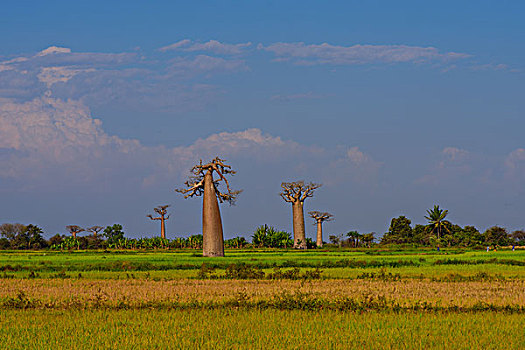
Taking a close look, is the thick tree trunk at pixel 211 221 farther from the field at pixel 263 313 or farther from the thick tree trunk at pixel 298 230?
the thick tree trunk at pixel 298 230

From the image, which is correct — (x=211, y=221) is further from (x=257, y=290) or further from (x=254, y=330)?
(x=254, y=330)

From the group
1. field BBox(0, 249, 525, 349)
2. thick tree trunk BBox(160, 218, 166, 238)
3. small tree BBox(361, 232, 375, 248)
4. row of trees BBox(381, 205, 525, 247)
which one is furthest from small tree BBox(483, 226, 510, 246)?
field BBox(0, 249, 525, 349)

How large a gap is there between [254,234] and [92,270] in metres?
53.4

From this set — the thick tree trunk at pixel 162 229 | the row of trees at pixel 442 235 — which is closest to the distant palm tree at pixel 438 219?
the row of trees at pixel 442 235

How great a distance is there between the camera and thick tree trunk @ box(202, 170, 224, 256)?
164ft

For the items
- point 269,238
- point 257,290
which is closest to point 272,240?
point 269,238

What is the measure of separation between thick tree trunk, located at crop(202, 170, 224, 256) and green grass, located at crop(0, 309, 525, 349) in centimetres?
3341

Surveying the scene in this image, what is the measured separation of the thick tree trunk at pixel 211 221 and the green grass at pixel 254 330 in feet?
110

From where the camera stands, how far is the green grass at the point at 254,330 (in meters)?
12.3

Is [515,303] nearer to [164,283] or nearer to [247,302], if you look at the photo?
[247,302]

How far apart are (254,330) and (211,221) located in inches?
1452

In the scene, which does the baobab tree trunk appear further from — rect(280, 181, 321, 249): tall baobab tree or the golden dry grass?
the golden dry grass

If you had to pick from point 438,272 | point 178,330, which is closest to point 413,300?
point 178,330

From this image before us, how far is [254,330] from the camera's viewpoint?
45.3 ft
